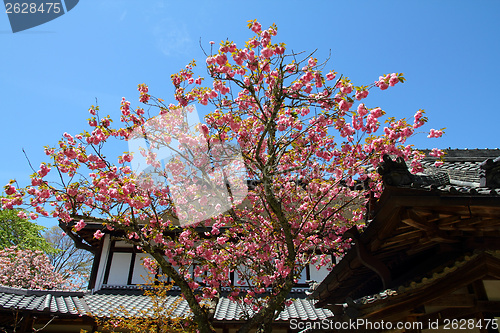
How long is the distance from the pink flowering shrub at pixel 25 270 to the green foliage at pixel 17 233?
91cm

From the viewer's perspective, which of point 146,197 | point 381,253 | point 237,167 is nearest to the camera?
point 381,253

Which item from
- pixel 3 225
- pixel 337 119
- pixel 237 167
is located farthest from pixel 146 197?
pixel 3 225

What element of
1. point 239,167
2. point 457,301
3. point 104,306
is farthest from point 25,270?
point 457,301

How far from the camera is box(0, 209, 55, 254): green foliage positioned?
72.5ft

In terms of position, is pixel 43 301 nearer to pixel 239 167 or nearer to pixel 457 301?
pixel 239 167

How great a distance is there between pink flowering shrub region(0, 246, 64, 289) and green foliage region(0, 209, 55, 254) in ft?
2.98

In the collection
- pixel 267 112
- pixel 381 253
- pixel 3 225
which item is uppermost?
pixel 3 225

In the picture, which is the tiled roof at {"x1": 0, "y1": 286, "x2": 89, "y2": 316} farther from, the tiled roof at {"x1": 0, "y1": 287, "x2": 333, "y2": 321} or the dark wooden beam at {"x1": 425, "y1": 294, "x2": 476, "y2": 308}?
the dark wooden beam at {"x1": 425, "y1": 294, "x2": 476, "y2": 308}

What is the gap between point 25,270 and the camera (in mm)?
19828

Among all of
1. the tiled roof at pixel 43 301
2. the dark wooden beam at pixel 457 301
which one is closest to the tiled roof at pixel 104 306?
the tiled roof at pixel 43 301

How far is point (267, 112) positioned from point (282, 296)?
388cm

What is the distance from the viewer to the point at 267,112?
744cm

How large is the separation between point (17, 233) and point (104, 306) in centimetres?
1681

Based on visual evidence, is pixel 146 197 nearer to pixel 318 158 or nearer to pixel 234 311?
pixel 318 158
